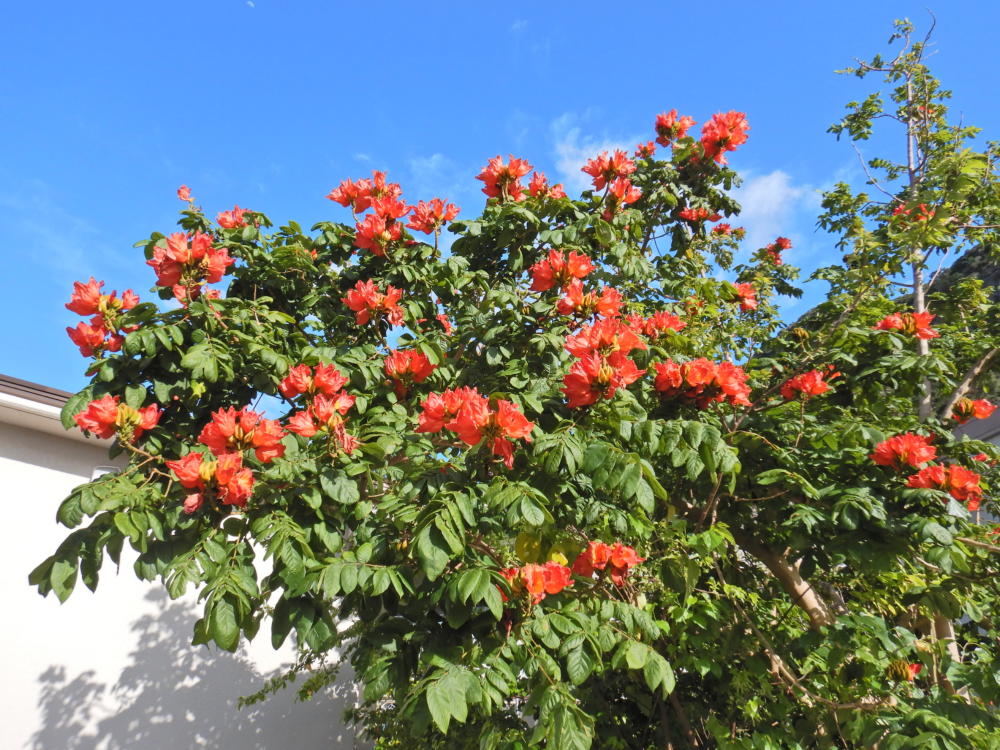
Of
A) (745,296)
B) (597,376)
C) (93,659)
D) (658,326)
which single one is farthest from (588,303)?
(93,659)

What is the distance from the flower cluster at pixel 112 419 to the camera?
2.47m

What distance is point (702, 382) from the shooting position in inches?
108

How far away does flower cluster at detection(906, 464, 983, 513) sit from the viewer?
271 centimetres

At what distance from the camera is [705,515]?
342 centimetres

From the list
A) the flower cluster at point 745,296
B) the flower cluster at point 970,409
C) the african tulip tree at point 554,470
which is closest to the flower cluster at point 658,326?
the african tulip tree at point 554,470

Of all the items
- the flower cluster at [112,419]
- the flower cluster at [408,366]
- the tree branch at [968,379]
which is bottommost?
the tree branch at [968,379]

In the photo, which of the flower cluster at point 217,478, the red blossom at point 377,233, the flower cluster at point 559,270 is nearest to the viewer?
the flower cluster at point 217,478

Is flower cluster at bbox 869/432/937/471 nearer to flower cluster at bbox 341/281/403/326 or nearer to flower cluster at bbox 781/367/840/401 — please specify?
flower cluster at bbox 781/367/840/401

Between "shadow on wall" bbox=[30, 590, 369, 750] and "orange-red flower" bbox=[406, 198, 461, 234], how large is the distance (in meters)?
3.48

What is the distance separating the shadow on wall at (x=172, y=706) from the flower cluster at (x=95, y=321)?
2875 mm

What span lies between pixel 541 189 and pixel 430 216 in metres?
0.64

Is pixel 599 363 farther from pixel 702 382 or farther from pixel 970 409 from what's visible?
pixel 970 409

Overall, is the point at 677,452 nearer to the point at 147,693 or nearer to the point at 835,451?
the point at 835,451

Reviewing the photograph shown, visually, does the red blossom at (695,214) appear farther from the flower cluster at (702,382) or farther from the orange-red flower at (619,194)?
the flower cluster at (702,382)
